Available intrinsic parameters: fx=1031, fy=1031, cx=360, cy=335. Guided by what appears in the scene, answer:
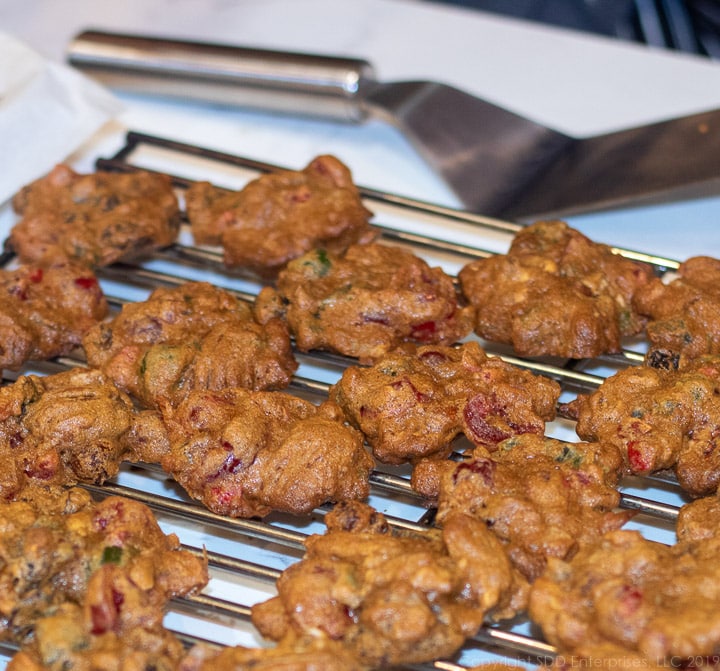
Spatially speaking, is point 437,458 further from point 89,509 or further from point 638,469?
point 89,509

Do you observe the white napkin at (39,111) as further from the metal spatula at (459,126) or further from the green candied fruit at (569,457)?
the green candied fruit at (569,457)

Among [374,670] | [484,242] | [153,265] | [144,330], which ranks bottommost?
[374,670]

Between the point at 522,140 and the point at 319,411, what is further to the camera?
the point at 522,140

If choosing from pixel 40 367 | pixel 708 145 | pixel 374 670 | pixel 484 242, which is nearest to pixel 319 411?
pixel 374 670

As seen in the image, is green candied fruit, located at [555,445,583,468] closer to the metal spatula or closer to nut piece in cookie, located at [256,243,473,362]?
nut piece in cookie, located at [256,243,473,362]

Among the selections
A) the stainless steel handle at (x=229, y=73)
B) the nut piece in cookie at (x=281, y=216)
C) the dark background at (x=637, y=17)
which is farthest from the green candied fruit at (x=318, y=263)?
the dark background at (x=637, y=17)

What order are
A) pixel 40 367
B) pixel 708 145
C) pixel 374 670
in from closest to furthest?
pixel 374 670 < pixel 40 367 < pixel 708 145
